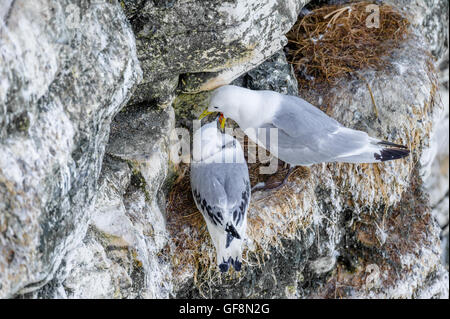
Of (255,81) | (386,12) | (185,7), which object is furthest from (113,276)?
(386,12)

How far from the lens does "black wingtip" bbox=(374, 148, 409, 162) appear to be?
335 centimetres

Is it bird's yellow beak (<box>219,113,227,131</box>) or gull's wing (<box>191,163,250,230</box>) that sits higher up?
bird's yellow beak (<box>219,113,227,131</box>)

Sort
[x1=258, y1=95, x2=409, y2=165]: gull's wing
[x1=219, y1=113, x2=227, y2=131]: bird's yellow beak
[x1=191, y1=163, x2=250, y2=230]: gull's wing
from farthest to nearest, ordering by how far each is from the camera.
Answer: [x1=219, y1=113, x2=227, y2=131]: bird's yellow beak → [x1=258, y1=95, x2=409, y2=165]: gull's wing → [x1=191, y1=163, x2=250, y2=230]: gull's wing

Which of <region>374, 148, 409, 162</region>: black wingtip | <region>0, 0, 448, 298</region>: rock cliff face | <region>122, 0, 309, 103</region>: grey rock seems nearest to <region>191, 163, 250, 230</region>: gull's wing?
<region>0, 0, 448, 298</region>: rock cliff face

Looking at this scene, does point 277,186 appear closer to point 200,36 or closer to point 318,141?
point 318,141

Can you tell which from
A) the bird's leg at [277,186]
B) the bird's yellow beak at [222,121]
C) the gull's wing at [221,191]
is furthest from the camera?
the bird's leg at [277,186]

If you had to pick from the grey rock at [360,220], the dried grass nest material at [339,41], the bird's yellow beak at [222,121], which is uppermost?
the dried grass nest material at [339,41]

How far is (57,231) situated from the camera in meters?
1.92

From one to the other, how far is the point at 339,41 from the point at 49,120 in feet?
10.1

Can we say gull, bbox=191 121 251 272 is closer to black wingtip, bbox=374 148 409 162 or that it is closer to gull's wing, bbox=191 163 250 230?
gull's wing, bbox=191 163 250 230

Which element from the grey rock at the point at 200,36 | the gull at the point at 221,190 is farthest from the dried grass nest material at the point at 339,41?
the gull at the point at 221,190

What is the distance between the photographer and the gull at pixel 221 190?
3.08 m

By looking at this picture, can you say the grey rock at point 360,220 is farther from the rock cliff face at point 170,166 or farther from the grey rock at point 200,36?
the grey rock at point 200,36

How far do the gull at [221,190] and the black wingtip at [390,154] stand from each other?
90 centimetres
